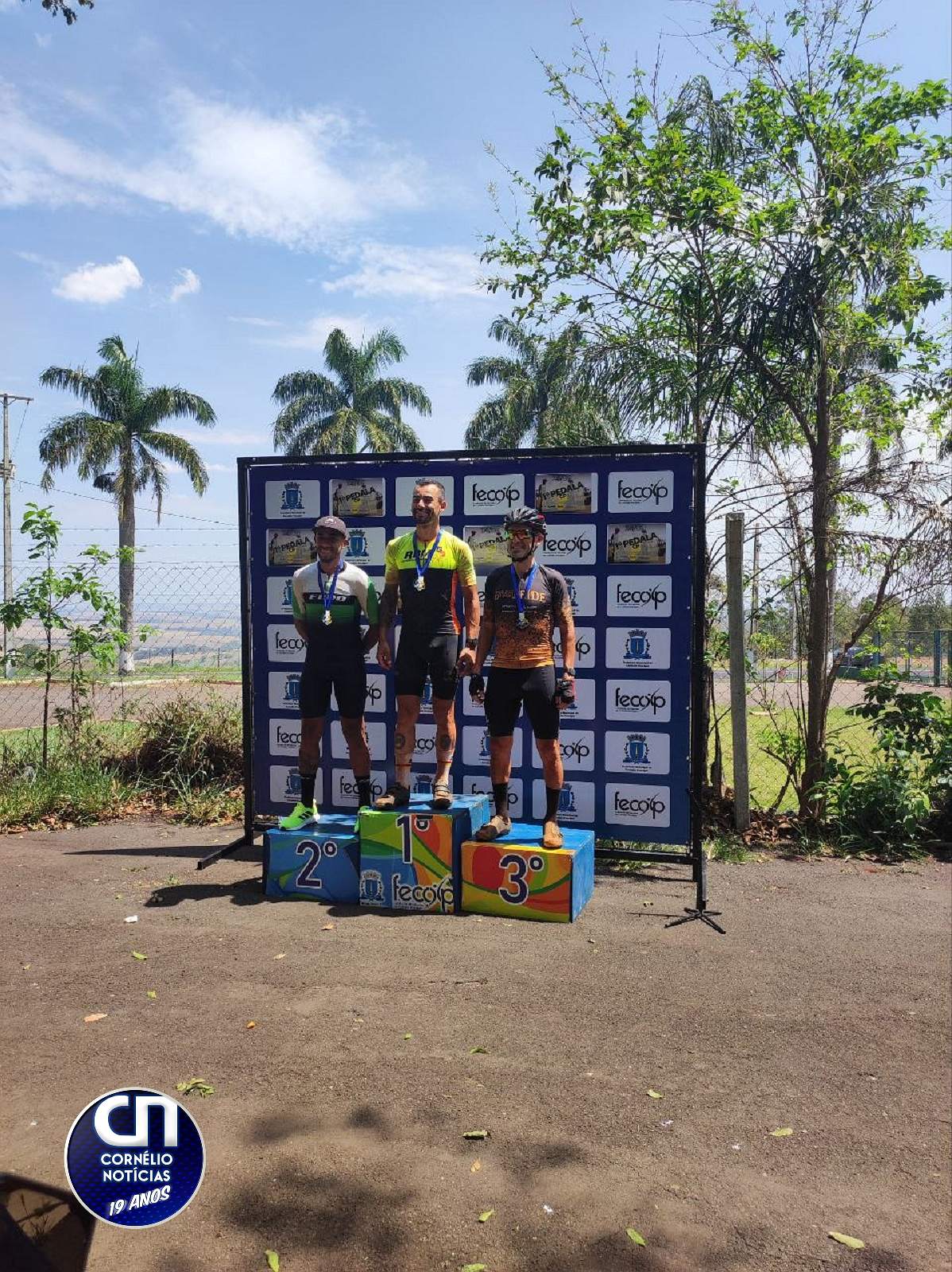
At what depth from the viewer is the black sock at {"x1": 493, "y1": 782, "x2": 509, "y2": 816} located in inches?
235

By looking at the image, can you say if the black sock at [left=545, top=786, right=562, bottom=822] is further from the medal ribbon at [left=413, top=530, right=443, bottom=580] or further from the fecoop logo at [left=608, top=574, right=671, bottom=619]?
the medal ribbon at [left=413, top=530, right=443, bottom=580]

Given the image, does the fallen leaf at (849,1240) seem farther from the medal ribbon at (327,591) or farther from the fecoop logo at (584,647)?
the medal ribbon at (327,591)

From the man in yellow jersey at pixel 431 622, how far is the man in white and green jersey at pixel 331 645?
0.95 ft

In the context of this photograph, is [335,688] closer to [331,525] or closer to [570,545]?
[331,525]

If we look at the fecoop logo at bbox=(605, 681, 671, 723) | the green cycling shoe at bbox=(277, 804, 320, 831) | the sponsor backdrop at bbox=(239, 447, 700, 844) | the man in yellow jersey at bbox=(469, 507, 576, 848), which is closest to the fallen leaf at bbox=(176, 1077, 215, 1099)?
the man in yellow jersey at bbox=(469, 507, 576, 848)

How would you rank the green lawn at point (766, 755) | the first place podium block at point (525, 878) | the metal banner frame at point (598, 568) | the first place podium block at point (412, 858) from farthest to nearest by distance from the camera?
the green lawn at point (766, 755)
the metal banner frame at point (598, 568)
the first place podium block at point (412, 858)
the first place podium block at point (525, 878)

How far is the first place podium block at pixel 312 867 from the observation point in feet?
19.3

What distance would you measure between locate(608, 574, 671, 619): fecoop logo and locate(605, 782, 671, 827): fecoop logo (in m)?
1.24

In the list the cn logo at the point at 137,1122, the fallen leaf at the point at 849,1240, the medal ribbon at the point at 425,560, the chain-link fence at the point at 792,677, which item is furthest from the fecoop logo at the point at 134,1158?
the chain-link fence at the point at 792,677

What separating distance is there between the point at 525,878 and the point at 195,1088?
8.21ft

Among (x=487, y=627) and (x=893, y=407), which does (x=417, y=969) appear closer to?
(x=487, y=627)

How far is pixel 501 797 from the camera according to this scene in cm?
600

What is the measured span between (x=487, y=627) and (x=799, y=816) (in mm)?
3310

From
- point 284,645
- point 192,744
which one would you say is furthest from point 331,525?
point 192,744
